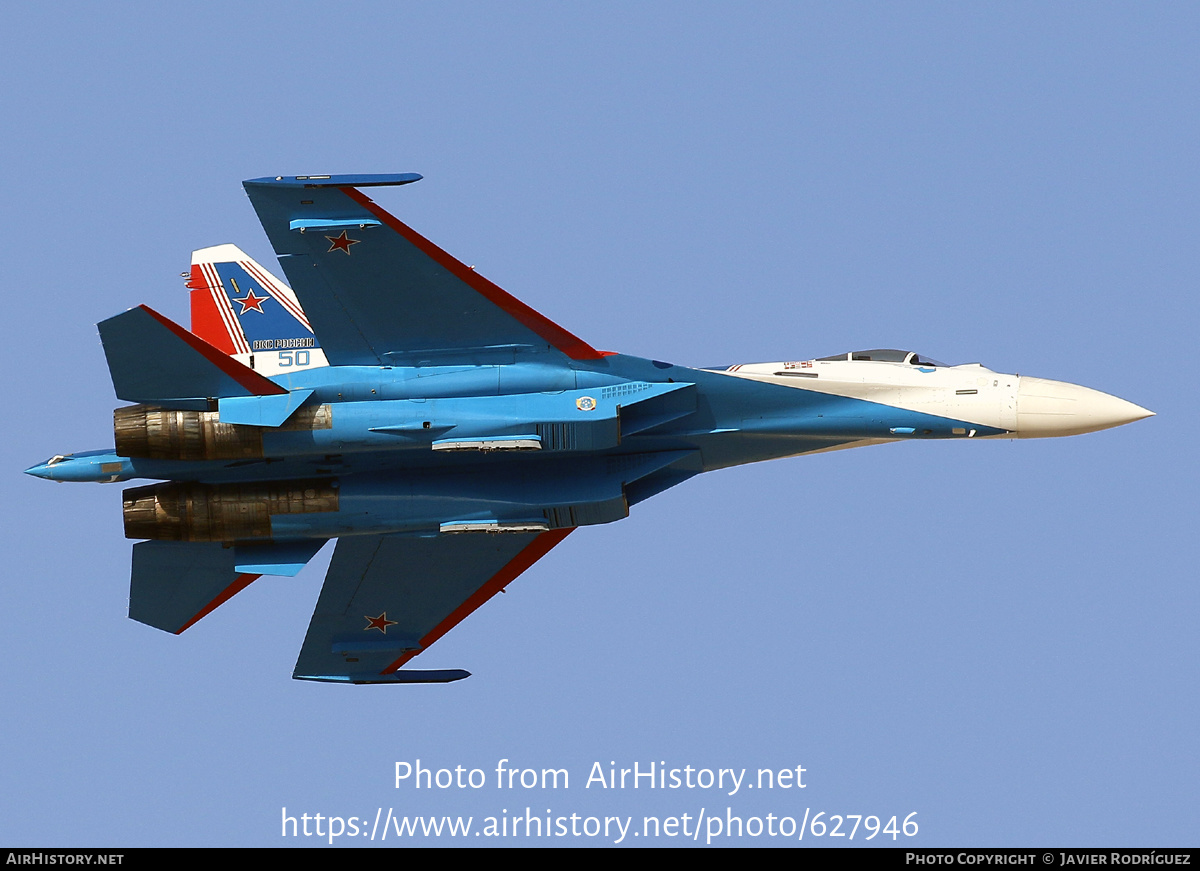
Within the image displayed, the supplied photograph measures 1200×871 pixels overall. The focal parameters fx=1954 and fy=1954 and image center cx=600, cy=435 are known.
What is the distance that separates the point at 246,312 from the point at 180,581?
120 inches

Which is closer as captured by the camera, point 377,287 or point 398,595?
point 377,287

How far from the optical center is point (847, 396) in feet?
65.7

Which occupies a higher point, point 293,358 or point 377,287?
point 377,287

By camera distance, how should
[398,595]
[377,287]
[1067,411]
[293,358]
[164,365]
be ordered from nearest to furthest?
[164,365], [377,287], [1067,411], [293,358], [398,595]

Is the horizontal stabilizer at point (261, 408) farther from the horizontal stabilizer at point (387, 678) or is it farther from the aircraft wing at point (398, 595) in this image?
the horizontal stabilizer at point (387, 678)

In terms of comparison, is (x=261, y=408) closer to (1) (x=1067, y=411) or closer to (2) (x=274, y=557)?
(2) (x=274, y=557)

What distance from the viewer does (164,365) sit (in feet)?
63.3

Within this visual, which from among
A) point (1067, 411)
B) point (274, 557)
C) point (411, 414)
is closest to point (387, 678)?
point (274, 557)

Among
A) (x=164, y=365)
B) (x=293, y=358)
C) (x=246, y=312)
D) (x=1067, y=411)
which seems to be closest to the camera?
(x=164, y=365)

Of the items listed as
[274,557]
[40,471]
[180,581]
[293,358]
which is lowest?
[180,581]

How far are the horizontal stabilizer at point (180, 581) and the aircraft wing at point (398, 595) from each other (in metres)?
1.06

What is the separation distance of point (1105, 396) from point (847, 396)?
8.60 feet
